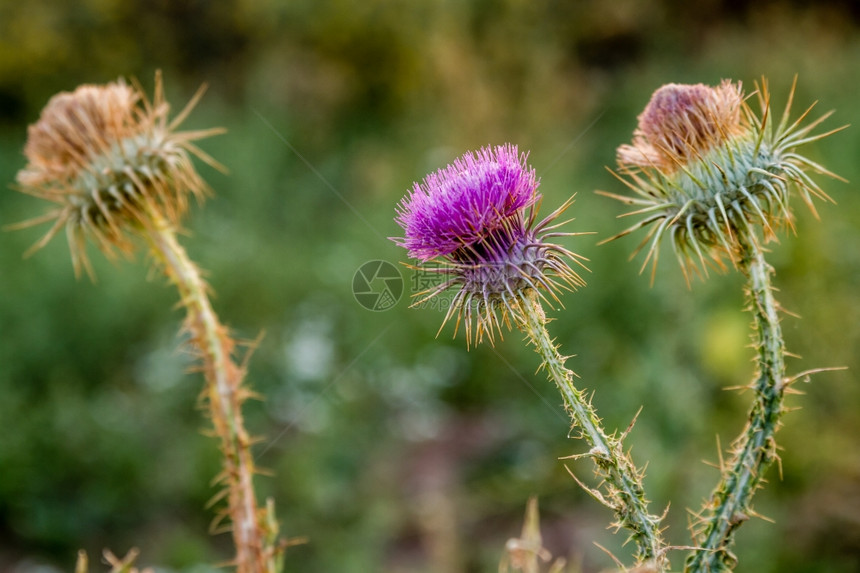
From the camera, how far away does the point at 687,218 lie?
173 centimetres

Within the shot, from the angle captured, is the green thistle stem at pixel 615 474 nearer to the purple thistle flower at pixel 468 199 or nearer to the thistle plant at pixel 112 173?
the purple thistle flower at pixel 468 199

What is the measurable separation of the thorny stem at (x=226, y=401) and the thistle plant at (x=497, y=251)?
0.69 metres

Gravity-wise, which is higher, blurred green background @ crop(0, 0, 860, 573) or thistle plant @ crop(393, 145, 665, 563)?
blurred green background @ crop(0, 0, 860, 573)

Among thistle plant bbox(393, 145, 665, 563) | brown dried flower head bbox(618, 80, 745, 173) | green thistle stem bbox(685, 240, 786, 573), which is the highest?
brown dried flower head bbox(618, 80, 745, 173)

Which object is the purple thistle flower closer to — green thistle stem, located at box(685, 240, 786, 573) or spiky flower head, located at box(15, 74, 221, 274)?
green thistle stem, located at box(685, 240, 786, 573)

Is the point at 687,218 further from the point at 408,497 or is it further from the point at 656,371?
the point at 408,497

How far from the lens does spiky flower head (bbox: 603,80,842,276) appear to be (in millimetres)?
1742

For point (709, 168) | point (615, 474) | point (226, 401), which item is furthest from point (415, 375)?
point (615, 474)

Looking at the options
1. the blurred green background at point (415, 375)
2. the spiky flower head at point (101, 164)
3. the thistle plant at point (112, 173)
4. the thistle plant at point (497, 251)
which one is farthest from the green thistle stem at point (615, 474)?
the blurred green background at point (415, 375)

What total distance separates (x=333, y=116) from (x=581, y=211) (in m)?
6.68

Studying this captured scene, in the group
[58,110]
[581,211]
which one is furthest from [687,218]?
[581,211]

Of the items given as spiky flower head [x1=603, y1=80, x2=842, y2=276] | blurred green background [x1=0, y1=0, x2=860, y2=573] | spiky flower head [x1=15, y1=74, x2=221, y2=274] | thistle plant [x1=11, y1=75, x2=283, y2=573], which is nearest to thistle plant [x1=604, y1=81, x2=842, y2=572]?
spiky flower head [x1=603, y1=80, x2=842, y2=276]

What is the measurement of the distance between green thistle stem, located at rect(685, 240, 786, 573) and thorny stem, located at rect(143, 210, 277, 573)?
3.14 ft

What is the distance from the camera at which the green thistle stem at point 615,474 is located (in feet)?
4.26
